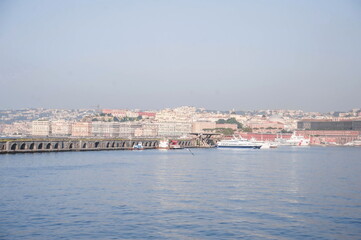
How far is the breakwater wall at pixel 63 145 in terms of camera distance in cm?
5716

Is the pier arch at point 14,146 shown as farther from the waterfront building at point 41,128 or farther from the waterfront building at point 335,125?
the waterfront building at point 335,125

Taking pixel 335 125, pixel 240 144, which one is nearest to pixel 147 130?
pixel 335 125

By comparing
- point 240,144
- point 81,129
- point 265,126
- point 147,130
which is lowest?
point 240,144

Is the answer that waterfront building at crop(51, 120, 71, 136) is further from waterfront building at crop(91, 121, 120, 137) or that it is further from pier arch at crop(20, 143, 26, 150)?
pier arch at crop(20, 143, 26, 150)

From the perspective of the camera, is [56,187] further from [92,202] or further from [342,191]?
[342,191]

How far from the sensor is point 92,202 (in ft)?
76.2

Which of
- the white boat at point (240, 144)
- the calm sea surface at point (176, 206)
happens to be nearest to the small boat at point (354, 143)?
the white boat at point (240, 144)

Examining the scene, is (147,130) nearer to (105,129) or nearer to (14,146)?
(105,129)

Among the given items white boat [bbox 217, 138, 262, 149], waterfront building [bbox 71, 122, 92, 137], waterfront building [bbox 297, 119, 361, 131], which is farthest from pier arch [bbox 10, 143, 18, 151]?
waterfront building [bbox 297, 119, 361, 131]

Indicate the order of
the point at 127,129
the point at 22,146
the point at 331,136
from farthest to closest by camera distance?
the point at 331,136, the point at 127,129, the point at 22,146

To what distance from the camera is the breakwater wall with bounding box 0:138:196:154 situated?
57.2 meters

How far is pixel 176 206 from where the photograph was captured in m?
22.5

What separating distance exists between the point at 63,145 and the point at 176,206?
46.4m

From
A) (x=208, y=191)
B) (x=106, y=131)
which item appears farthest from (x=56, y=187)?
(x=106, y=131)
